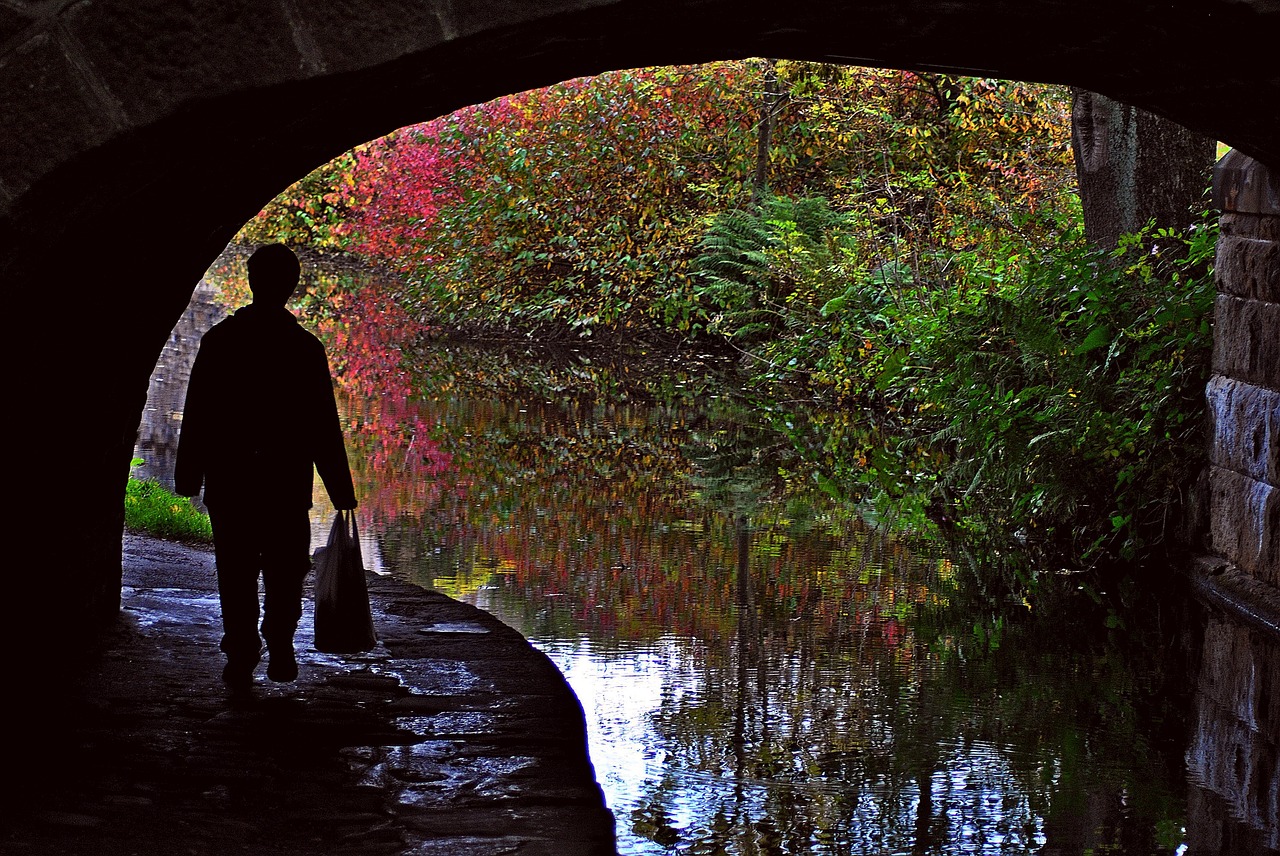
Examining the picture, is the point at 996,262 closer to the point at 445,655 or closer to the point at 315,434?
the point at 445,655

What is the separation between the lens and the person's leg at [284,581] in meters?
5.77

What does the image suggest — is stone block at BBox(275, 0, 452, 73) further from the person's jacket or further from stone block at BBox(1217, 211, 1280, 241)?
stone block at BBox(1217, 211, 1280, 241)

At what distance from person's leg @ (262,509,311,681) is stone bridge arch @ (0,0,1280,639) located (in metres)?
0.88

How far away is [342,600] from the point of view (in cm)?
598

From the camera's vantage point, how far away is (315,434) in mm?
5773

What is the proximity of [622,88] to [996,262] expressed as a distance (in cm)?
1069

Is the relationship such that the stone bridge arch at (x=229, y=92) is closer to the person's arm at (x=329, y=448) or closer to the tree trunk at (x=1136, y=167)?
the person's arm at (x=329, y=448)

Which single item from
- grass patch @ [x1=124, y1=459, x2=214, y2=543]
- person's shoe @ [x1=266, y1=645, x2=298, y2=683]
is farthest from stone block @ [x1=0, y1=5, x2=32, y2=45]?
grass patch @ [x1=124, y1=459, x2=214, y2=543]

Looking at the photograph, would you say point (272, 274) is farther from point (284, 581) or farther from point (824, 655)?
point (824, 655)

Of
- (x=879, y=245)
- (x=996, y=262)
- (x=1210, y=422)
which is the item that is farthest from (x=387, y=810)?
(x=879, y=245)

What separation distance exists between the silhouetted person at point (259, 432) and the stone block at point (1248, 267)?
191 inches

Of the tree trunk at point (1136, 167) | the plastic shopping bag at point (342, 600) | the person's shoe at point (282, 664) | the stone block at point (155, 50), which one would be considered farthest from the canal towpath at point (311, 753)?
the tree trunk at point (1136, 167)

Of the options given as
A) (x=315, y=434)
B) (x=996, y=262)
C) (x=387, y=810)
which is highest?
(x=996, y=262)

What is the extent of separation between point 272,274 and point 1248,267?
5.22 meters
